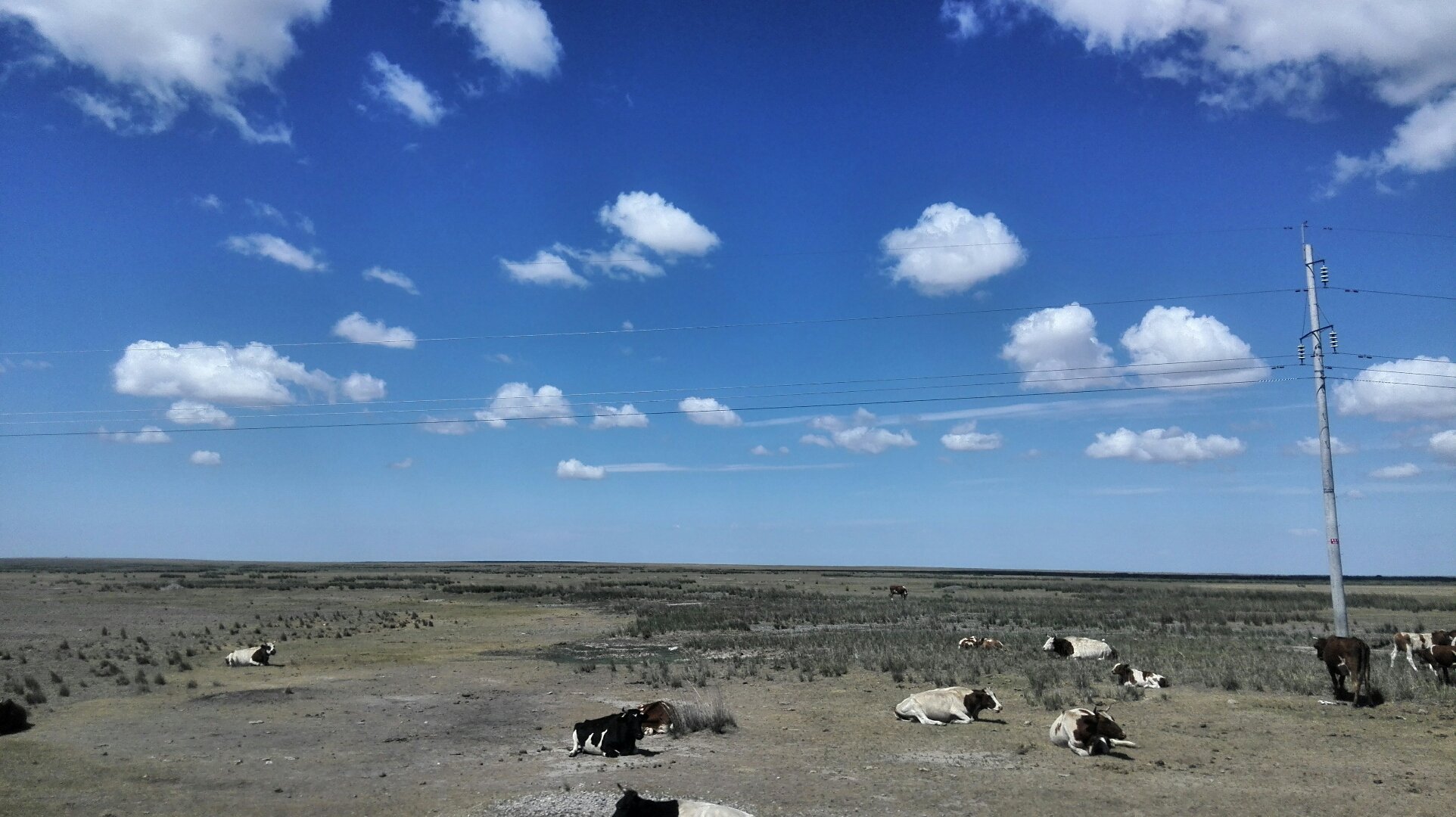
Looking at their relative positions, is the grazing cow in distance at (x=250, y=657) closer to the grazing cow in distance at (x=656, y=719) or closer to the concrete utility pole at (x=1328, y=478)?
the grazing cow in distance at (x=656, y=719)

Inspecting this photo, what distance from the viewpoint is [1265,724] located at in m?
14.6

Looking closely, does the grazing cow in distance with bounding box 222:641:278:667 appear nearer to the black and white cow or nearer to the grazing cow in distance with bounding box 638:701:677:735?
the grazing cow in distance with bounding box 638:701:677:735

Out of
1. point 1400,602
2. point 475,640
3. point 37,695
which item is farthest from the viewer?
point 1400,602

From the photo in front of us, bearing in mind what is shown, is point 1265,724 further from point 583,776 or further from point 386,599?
point 386,599

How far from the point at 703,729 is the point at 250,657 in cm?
1634

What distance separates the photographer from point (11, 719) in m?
15.1

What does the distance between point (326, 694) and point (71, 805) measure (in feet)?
29.8

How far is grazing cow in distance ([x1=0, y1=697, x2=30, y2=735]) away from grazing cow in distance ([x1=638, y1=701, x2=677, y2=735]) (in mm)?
10931

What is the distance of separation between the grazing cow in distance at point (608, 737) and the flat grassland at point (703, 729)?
228 mm

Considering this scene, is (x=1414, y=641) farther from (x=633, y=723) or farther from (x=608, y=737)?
(x=608, y=737)

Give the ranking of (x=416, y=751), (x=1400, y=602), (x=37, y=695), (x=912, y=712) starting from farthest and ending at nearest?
1. (x=1400, y=602)
2. (x=37, y=695)
3. (x=912, y=712)
4. (x=416, y=751)

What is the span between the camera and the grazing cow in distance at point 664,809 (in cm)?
866

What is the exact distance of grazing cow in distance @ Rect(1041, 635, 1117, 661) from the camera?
23703mm

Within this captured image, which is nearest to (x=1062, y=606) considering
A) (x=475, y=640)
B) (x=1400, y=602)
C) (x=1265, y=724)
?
(x=1400, y=602)
